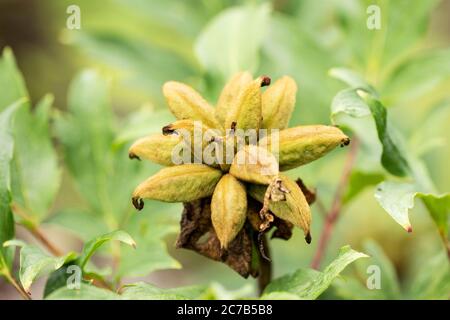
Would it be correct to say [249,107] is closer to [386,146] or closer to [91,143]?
[386,146]

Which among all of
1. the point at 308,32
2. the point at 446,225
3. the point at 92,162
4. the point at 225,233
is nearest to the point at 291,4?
the point at 308,32

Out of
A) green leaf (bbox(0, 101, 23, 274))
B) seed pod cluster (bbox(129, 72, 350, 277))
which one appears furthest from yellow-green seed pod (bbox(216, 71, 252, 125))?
green leaf (bbox(0, 101, 23, 274))

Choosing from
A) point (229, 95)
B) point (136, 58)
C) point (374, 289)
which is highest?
point (136, 58)

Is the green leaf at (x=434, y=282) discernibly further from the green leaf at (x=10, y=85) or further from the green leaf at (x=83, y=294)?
the green leaf at (x=10, y=85)

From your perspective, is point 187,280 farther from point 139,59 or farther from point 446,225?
point 446,225

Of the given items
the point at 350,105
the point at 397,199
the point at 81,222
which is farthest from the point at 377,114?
the point at 81,222

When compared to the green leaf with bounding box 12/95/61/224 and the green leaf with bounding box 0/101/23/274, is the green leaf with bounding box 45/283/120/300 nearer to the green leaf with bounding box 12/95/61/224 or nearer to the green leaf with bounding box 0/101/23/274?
the green leaf with bounding box 0/101/23/274

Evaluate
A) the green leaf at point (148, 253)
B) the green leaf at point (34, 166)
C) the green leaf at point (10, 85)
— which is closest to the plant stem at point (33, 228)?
the green leaf at point (34, 166)
